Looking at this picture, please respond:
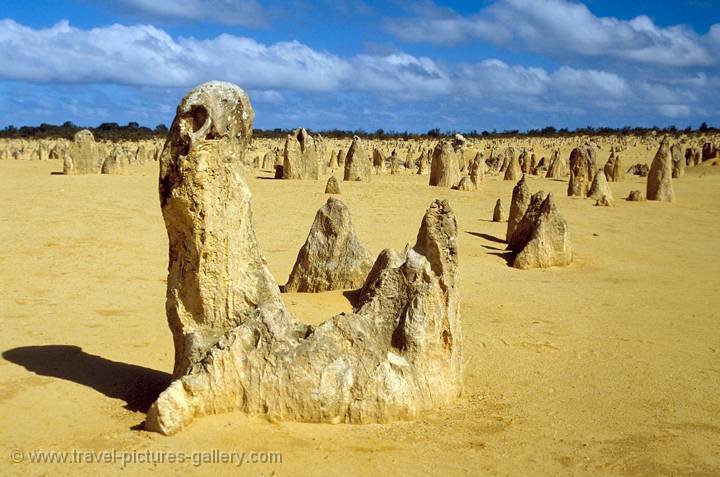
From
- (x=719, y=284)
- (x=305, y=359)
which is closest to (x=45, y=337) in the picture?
(x=305, y=359)

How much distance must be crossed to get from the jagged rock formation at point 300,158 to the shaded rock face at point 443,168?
3942mm

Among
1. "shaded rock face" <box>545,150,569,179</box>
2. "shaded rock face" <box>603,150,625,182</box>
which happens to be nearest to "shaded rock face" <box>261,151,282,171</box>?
"shaded rock face" <box>545,150,569,179</box>

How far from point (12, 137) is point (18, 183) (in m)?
60.2

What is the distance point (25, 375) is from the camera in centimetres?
571

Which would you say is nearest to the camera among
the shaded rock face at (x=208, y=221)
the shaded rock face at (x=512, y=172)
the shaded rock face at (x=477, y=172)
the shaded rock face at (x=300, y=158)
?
the shaded rock face at (x=208, y=221)

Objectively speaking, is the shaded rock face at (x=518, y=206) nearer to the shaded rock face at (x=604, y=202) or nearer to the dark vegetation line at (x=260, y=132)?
the shaded rock face at (x=604, y=202)

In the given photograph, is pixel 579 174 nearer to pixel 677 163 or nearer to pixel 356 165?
pixel 356 165

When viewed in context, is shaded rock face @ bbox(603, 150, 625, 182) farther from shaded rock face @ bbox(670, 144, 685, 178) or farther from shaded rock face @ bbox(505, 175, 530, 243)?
shaded rock face @ bbox(505, 175, 530, 243)

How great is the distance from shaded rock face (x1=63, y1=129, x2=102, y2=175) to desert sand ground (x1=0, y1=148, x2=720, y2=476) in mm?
10889

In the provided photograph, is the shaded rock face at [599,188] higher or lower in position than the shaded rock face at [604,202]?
higher

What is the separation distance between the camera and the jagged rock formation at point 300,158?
2372 cm

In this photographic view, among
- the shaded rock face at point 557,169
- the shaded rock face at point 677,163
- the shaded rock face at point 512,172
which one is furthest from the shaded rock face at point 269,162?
the shaded rock face at point 677,163

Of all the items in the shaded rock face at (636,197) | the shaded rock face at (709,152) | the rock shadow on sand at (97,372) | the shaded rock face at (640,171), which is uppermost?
the shaded rock face at (709,152)

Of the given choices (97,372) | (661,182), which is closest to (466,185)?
(661,182)
